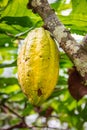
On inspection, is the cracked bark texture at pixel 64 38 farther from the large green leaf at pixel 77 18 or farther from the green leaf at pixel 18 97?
the green leaf at pixel 18 97

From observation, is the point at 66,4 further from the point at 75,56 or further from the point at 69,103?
the point at 69,103

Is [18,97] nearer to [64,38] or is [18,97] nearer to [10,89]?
[10,89]

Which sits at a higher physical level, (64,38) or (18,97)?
(64,38)

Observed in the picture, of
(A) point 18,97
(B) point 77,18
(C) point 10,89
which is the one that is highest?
(B) point 77,18

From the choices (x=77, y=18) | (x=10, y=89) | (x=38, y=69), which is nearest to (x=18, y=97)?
(x=10, y=89)

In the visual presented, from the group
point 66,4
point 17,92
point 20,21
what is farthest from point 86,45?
point 17,92

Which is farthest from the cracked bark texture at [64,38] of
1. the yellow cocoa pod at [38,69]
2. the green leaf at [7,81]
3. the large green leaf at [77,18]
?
the green leaf at [7,81]
